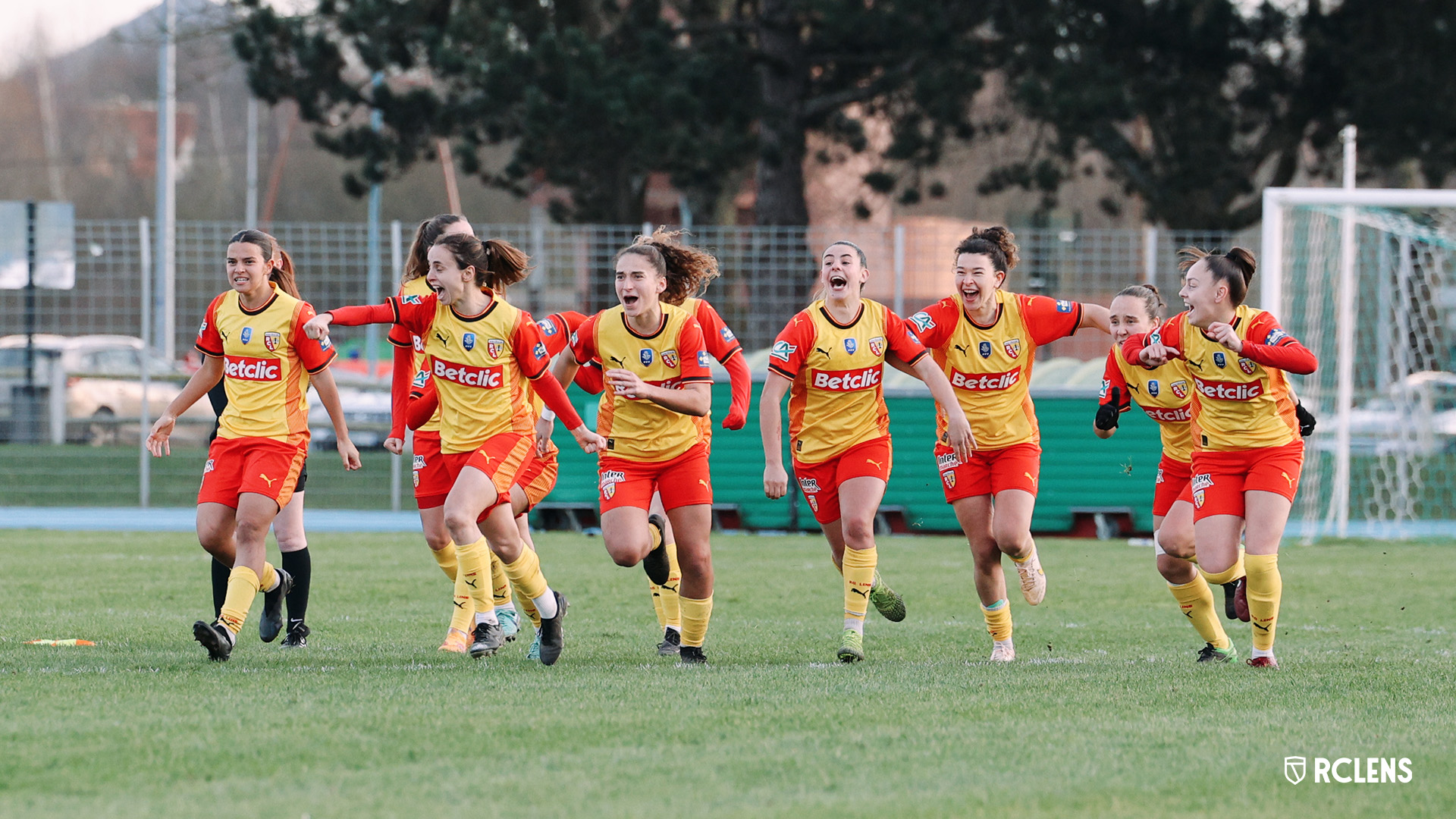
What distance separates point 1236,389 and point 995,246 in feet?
4.24

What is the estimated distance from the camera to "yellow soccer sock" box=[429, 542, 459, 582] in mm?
7711

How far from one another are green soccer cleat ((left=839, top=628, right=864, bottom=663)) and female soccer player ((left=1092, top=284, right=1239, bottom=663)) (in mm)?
1389

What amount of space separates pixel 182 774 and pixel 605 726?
51.9 inches

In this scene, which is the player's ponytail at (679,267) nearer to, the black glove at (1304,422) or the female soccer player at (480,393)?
the female soccer player at (480,393)

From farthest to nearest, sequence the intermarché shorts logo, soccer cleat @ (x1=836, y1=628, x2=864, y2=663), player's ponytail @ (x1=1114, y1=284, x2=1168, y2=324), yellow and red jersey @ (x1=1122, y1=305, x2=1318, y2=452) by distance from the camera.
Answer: player's ponytail @ (x1=1114, y1=284, x2=1168, y2=324), soccer cleat @ (x1=836, y1=628, x2=864, y2=663), yellow and red jersey @ (x1=1122, y1=305, x2=1318, y2=452), the intermarché shorts logo

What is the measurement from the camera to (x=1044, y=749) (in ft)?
15.9

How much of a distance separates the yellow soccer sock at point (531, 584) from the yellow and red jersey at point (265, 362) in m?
1.18

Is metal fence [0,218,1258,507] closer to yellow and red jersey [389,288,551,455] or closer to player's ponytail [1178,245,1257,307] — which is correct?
yellow and red jersey [389,288,551,455]

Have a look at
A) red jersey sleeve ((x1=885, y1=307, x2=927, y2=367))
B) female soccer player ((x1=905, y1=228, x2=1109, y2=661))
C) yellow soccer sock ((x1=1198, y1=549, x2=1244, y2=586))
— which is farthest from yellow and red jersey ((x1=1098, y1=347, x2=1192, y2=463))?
red jersey sleeve ((x1=885, y1=307, x2=927, y2=367))

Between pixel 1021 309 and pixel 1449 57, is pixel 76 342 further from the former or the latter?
pixel 1449 57

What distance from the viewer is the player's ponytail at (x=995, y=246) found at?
7.36 metres

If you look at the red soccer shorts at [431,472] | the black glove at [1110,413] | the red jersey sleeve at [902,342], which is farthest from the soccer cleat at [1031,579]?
the red soccer shorts at [431,472]

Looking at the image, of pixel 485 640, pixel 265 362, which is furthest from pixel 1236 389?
pixel 265 362

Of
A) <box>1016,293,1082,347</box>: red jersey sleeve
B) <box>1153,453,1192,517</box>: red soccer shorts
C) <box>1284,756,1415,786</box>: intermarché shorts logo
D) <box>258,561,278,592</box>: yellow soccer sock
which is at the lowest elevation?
<box>1284,756,1415,786</box>: intermarché shorts logo
